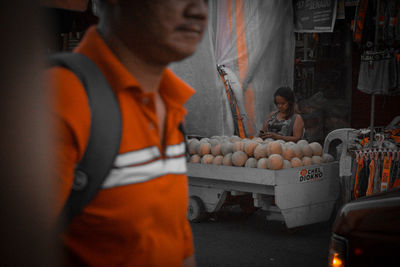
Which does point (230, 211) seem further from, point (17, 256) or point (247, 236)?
point (17, 256)

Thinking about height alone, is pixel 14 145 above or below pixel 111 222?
above

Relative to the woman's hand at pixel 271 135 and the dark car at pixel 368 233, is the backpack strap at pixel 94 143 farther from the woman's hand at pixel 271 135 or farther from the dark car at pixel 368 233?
the woman's hand at pixel 271 135

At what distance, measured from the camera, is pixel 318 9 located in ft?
27.6

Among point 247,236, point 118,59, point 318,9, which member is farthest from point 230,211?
point 118,59

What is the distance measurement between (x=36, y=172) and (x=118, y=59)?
0.79 meters

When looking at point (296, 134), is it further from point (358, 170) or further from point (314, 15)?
point (314, 15)

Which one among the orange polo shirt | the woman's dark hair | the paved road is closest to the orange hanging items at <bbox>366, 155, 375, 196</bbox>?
the paved road

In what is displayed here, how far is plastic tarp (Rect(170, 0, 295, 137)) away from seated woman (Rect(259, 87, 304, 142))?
3.36 ft

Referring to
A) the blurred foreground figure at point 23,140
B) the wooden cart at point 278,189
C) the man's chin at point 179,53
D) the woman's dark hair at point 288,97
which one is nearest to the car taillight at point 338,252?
the man's chin at point 179,53

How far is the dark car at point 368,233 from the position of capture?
227 cm

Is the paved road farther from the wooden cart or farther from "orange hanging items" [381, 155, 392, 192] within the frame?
"orange hanging items" [381, 155, 392, 192]

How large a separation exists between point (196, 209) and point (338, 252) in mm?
4100

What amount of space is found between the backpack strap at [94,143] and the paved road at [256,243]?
13.5 feet

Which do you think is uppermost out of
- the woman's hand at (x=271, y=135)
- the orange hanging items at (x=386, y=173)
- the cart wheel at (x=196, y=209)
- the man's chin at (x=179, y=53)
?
the man's chin at (x=179, y=53)
